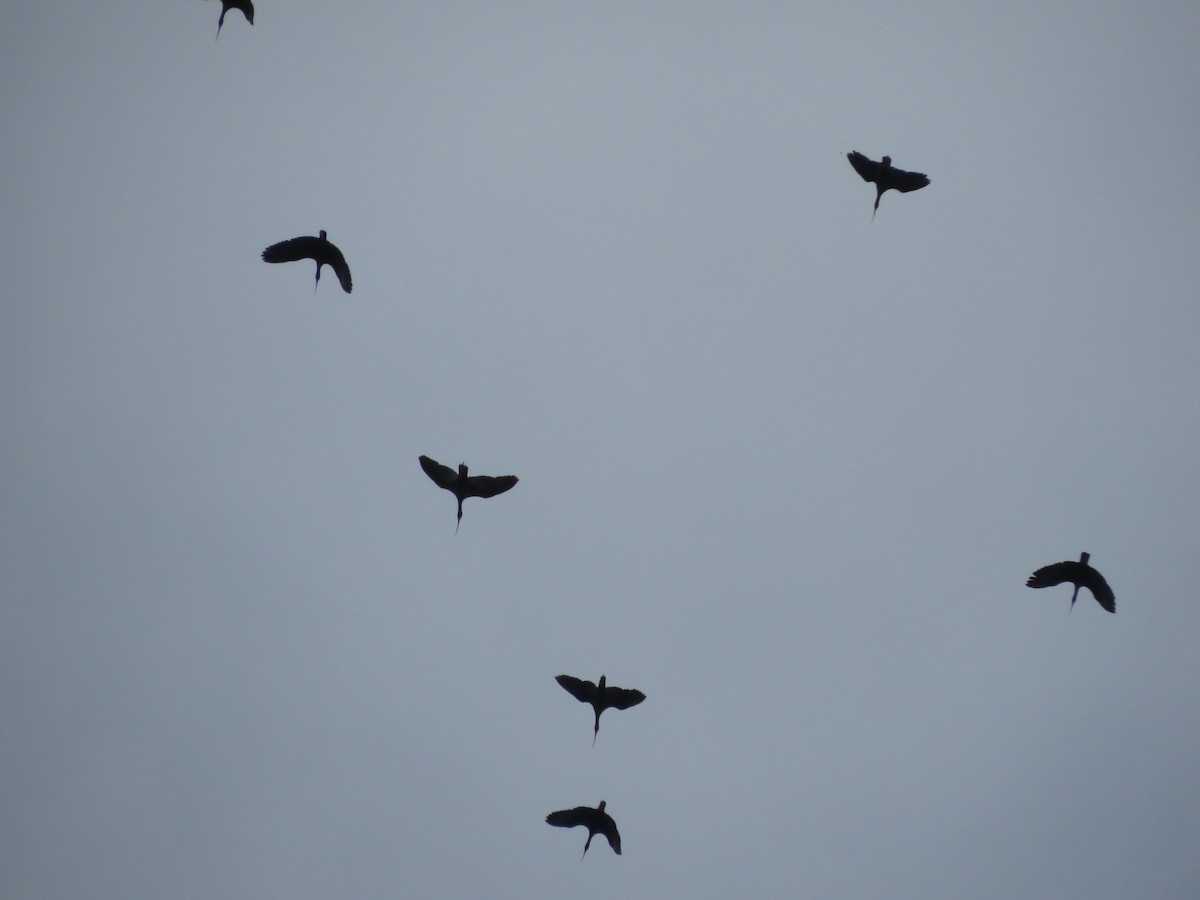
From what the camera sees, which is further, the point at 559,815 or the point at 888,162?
the point at 559,815

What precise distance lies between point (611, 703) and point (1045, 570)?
37.5ft

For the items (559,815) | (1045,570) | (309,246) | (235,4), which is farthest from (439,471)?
(1045,570)

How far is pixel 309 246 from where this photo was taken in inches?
1007

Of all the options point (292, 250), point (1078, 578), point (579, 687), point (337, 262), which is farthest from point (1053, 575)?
point (292, 250)

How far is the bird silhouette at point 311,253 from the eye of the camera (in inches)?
989

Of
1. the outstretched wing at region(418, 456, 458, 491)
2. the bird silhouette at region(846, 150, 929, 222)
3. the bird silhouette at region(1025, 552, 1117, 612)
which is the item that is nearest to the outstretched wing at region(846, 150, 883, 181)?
the bird silhouette at region(846, 150, 929, 222)

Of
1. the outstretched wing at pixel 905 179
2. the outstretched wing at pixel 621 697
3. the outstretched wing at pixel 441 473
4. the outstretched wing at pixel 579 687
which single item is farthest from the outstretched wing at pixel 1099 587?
the outstretched wing at pixel 441 473

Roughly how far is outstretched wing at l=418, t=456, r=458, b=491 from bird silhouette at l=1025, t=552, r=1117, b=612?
14.4 meters

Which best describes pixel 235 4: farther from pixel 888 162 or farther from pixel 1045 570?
pixel 1045 570

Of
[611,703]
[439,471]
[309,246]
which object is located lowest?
[611,703]

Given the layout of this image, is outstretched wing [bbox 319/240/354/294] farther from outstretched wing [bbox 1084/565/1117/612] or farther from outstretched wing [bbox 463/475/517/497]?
outstretched wing [bbox 1084/565/1117/612]

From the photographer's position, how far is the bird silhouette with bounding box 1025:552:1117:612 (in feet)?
81.0

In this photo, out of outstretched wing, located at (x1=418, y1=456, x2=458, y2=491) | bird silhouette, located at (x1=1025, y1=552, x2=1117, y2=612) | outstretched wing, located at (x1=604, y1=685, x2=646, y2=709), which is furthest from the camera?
outstretched wing, located at (x1=604, y1=685, x2=646, y2=709)

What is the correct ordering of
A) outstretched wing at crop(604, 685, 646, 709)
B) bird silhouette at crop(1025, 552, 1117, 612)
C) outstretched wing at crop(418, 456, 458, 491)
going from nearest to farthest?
bird silhouette at crop(1025, 552, 1117, 612)
outstretched wing at crop(418, 456, 458, 491)
outstretched wing at crop(604, 685, 646, 709)
